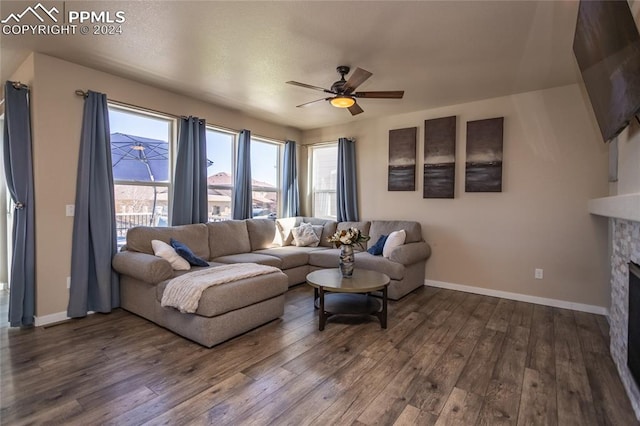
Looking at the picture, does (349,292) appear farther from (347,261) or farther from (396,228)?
(396,228)

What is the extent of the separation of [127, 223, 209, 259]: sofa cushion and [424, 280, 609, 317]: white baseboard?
10.9ft

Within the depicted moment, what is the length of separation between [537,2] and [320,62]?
181 centimetres

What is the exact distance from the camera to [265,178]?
19.0 ft

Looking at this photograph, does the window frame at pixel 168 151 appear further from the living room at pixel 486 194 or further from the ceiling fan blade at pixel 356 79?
the ceiling fan blade at pixel 356 79

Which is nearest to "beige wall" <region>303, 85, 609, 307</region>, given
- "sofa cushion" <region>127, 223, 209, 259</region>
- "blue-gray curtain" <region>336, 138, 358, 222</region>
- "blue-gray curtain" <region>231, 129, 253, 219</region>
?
"blue-gray curtain" <region>336, 138, 358, 222</region>

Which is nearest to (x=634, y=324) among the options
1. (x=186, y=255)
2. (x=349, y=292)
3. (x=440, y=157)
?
(x=349, y=292)

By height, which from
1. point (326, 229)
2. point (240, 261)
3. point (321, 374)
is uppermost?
point (326, 229)

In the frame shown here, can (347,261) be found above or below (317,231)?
below

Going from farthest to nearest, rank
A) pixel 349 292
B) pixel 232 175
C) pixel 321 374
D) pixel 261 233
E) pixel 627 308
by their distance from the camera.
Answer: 1. pixel 232 175
2. pixel 261 233
3. pixel 349 292
4. pixel 321 374
5. pixel 627 308

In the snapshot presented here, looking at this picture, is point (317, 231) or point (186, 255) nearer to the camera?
point (186, 255)

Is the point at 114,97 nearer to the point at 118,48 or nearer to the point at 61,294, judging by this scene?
the point at 118,48

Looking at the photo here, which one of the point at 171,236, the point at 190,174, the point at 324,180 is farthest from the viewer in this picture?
the point at 324,180

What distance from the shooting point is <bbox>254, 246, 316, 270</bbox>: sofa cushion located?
448 centimetres

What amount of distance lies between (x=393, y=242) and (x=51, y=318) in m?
3.93
